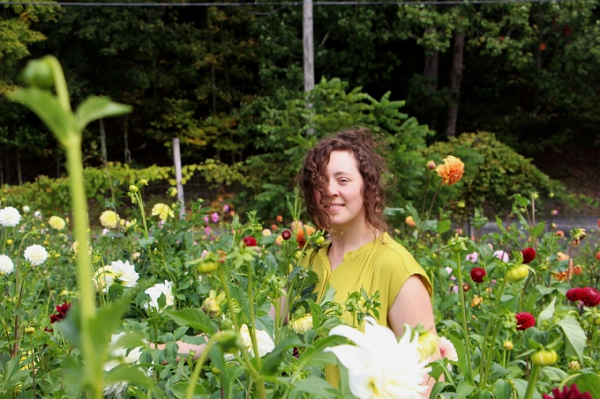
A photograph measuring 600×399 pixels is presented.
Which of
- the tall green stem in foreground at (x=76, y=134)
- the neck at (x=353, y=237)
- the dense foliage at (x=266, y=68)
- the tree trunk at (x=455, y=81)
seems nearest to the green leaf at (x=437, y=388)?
the tall green stem in foreground at (x=76, y=134)

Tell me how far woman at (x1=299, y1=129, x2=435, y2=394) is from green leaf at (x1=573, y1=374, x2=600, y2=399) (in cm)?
79

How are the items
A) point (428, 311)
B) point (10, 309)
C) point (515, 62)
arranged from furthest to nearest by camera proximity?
point (515, 62) < point (428, 311) < point (10, 309)

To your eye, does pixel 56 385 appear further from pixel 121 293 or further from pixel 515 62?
pixel 515 62

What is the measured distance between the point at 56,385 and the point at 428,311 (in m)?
0.83

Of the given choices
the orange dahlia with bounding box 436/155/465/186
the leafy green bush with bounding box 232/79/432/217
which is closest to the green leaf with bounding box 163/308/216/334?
the orange dahlia with bounding box 436/155/465/186

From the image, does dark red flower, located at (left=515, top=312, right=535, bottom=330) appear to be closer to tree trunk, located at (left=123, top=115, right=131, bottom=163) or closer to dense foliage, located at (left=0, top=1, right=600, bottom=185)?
dense foliage, located at (left=0, top=1, right=600, bottom=185)

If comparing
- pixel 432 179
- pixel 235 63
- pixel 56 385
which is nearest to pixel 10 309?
pixel 56 385

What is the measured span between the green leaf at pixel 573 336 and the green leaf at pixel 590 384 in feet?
0.16

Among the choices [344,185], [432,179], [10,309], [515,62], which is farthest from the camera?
[515,62]

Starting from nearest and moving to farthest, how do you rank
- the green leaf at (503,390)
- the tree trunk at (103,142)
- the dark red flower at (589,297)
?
the green leaf at (503,390)
the dark red flower at (589,297)
the tree trunk at (103,142)

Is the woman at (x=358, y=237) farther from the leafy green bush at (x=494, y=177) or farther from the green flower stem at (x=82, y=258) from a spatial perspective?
the leafy green bush at (x=494, y=177)

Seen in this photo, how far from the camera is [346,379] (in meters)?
0.40

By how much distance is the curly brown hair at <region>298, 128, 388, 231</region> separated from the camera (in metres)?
1.49

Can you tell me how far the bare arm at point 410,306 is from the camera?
132 centimetres
